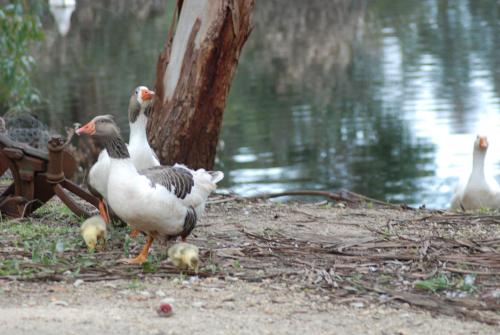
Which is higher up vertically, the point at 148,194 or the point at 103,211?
the point at 148,194

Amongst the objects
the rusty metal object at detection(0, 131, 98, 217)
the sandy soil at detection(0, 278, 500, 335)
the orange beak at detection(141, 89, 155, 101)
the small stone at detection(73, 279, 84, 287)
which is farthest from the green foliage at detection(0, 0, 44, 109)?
the sandy soil at detection(0, 278, 500, 335)

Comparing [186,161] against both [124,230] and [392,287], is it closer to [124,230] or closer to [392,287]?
[124,230]

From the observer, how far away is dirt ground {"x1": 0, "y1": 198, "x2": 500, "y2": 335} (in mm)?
5059

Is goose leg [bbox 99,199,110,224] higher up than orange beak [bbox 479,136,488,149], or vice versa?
goose leg [bbox 99,199,110,224]

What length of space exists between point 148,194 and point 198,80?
12.1ft

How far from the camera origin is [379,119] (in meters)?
20.7

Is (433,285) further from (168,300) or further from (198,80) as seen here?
(198,80)

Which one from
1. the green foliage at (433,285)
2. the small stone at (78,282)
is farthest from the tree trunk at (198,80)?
the green foliage at (433,285)

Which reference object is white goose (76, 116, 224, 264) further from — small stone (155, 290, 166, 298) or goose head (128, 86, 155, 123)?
goose head (128, 86, 155, 123)

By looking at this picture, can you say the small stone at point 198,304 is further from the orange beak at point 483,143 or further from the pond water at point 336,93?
the pond water at point 336,93

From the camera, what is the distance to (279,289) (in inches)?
227

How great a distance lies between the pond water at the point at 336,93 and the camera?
17406 mm

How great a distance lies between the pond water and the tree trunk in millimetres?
5591

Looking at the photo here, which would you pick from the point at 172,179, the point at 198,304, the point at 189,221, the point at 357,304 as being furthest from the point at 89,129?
the point at 357,304
